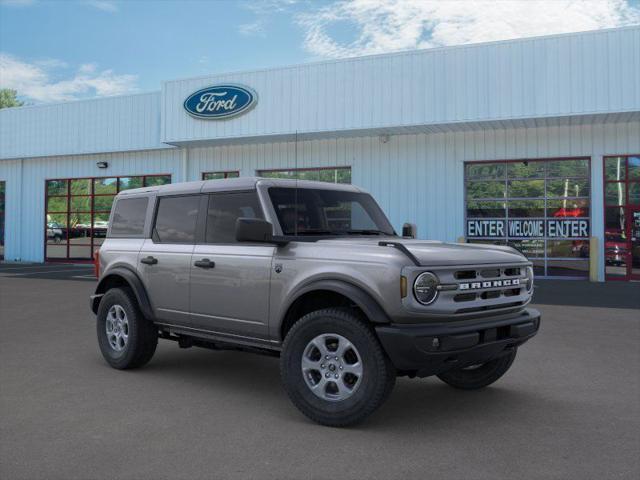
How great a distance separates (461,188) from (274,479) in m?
16.2

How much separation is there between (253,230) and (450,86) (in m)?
14.0

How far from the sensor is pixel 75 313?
1060 cm

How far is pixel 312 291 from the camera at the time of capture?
4773mm

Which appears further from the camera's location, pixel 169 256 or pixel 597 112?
pixel 597 112

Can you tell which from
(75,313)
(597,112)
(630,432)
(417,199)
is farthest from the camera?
(417,199)

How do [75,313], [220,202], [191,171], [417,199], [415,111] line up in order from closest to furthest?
[220,202], [75,313], [415,111], [417,199], [191,171]

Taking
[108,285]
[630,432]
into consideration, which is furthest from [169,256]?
[630,432]

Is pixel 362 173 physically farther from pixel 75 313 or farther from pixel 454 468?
pixel 454 468

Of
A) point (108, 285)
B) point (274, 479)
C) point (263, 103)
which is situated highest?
point (263, 103)

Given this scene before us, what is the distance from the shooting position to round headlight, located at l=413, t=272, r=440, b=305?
4.27 meters

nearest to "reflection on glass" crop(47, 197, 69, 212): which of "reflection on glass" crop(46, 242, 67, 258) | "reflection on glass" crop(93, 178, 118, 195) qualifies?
"reflection on glass" crop(46, 242, 67, 258)

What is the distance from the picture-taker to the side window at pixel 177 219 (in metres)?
5.91

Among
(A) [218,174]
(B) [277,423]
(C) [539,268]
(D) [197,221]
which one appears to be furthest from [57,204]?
(B) [277,423]

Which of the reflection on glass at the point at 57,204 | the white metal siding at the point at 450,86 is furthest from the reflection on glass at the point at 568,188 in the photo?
the reflection on glass at the point at 57,204
